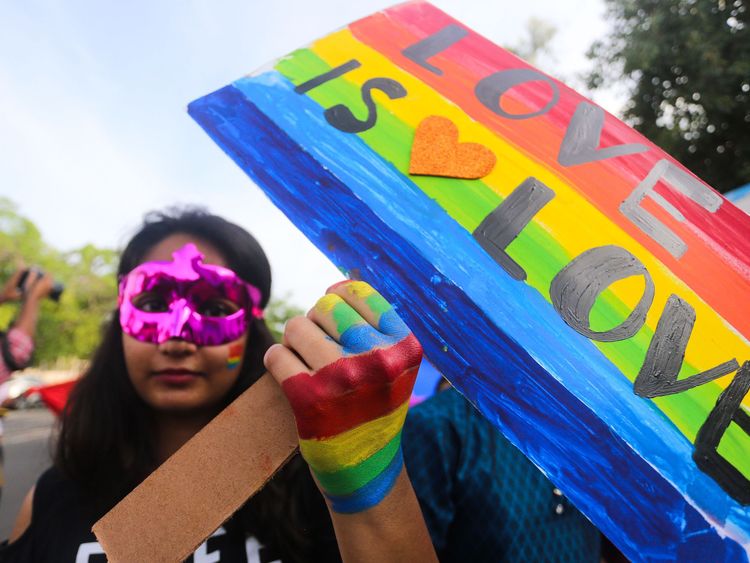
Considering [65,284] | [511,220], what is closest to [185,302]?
[511,220]

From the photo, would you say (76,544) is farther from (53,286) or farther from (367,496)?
(53,286)

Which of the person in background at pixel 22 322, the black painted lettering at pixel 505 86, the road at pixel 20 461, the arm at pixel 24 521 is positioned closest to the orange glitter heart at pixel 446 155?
the black painted lettering at pixel 505 86

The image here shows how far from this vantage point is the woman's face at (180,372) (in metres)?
1.25

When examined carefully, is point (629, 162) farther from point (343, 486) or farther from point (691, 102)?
point (691, 102)

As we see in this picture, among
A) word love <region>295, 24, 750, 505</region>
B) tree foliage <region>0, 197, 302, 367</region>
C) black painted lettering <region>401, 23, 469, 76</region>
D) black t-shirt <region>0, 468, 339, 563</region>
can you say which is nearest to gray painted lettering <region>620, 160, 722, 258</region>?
word love <region>295, 24, 750, 505</region>

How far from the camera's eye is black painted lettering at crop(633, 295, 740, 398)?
66 centimetres

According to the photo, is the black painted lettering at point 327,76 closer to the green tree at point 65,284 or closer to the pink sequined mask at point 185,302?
the pink sequined mask at point 185,302

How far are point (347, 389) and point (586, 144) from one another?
2.21 ft

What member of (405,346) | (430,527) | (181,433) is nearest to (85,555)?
Answer: (181,433)

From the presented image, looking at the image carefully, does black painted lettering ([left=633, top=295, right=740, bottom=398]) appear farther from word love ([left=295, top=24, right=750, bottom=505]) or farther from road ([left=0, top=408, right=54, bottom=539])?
road ([left=0, top=408, right=54, bottom=539])

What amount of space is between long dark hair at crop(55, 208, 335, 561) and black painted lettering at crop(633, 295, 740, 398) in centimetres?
88

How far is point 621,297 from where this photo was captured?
28.7 inches

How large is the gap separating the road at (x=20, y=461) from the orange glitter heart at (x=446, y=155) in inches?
66.5

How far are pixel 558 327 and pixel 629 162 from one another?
1.37 feet
